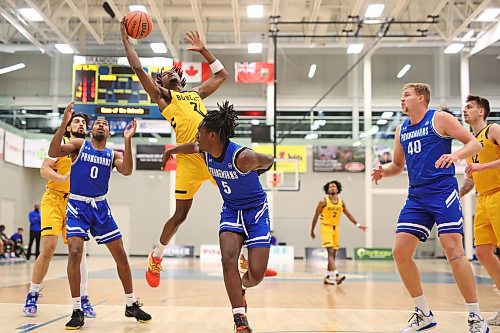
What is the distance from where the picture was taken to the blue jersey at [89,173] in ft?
16.3

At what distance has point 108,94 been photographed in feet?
50.9

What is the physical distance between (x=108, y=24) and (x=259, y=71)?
717cm

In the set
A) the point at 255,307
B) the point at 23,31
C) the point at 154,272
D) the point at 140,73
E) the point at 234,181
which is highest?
the point at 23,31

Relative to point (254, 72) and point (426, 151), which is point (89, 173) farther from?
point (254, 72)

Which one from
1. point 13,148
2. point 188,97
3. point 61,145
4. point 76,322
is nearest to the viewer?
point 76,322

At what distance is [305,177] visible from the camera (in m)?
23.9

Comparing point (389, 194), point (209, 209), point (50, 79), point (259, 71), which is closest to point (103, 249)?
point (209, 209)

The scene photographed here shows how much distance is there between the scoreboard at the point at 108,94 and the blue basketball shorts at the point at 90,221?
10.8 m

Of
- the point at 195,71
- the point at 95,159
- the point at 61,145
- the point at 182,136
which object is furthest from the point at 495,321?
the point at 195,71

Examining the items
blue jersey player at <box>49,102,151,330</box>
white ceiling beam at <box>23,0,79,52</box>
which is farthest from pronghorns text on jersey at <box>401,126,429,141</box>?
white ceiling beam at <box>23,0,79,52</box>

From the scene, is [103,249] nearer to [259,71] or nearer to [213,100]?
[213,100]

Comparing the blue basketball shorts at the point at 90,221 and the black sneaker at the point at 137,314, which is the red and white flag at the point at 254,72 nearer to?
the blue basketball shorts at the point at 90,221

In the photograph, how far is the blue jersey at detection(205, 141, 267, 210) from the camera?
408cm

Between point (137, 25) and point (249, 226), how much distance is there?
251cm
